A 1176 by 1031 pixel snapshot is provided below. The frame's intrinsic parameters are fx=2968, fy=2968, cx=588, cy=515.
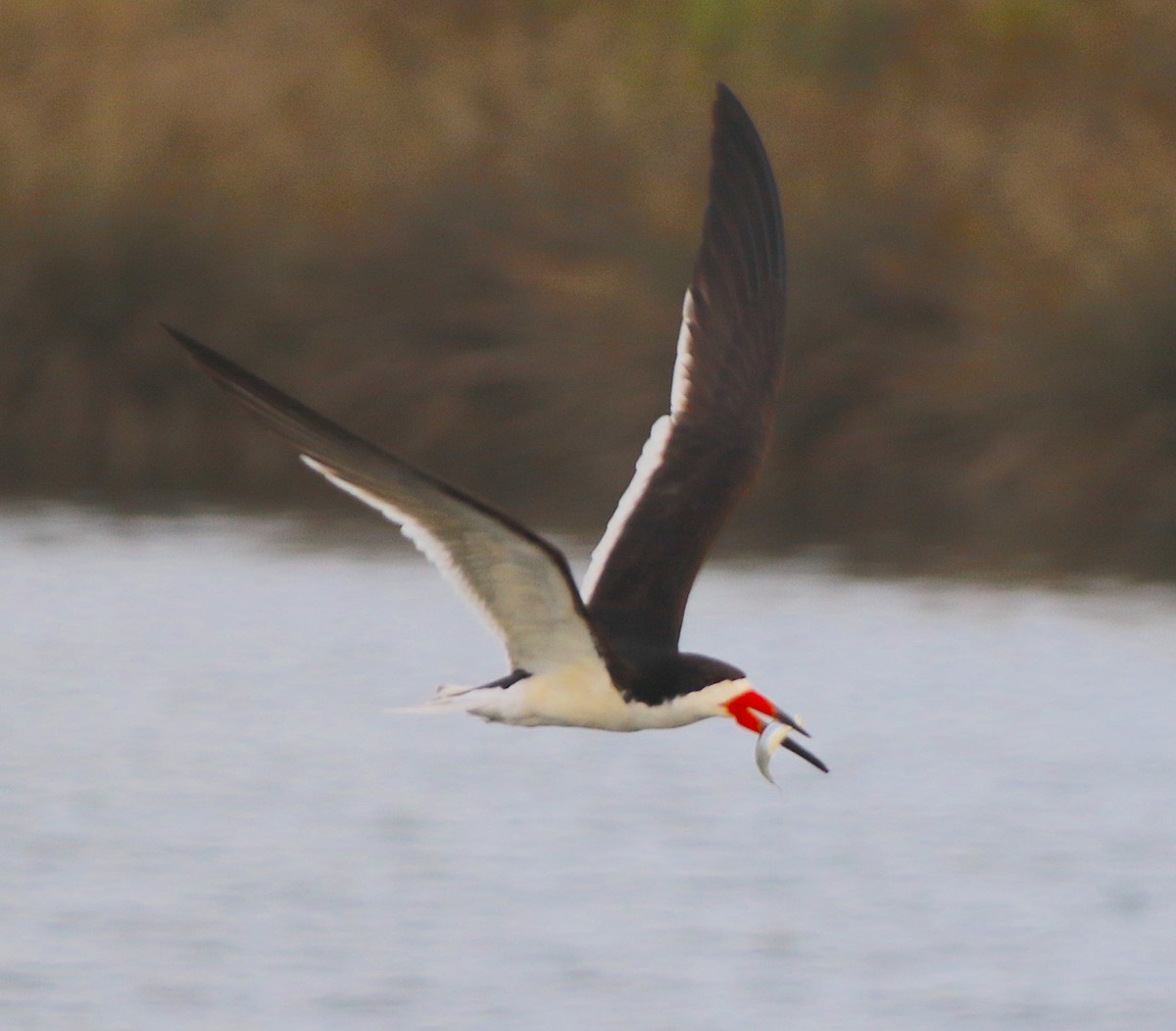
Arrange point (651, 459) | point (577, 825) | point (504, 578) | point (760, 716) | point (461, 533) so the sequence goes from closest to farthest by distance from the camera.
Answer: point (461, 533) → point (504, 578) → point (760, 716) → point (651, 459) → point (577, 825)

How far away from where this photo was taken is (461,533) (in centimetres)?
676

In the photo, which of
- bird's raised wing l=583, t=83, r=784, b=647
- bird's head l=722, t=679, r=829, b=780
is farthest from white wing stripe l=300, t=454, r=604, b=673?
bird's raised wing l=583, t=83, r=784, b=647

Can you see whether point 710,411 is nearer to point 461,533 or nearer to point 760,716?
point 760,716

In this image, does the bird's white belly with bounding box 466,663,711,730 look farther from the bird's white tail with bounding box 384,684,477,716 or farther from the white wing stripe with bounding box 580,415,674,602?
the white wing stripe with bounding box 580,415,674,602

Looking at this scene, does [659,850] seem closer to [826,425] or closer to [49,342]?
[826,425]

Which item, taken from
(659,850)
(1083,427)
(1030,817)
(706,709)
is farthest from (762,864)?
(1083,427)

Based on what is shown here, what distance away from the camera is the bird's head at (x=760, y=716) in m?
7.34

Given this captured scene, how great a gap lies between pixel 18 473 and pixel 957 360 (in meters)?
6.49

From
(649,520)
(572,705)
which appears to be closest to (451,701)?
(572,705)

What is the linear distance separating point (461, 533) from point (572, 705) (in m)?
0.65

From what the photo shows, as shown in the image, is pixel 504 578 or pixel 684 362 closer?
pixel 504 578

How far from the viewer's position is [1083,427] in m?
19.2

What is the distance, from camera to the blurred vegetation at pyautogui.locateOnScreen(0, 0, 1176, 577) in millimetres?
19406

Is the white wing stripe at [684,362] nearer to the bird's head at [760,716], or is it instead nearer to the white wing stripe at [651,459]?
the white wing stripe at [651,459]
